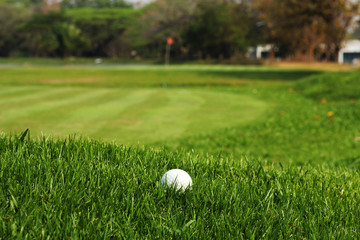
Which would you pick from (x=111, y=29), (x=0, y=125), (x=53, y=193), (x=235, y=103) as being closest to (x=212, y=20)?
(x=111, y=29)

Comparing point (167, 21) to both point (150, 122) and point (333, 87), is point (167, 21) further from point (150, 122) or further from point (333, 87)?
point (150, 122)

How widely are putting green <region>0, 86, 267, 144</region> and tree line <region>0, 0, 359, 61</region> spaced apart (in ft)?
104

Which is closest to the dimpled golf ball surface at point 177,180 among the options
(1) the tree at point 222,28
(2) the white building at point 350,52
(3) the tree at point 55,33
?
(1) the tree at point 222,28

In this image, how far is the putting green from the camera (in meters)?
7.04

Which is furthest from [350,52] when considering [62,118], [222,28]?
[62,118]

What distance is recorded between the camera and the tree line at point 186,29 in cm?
4459

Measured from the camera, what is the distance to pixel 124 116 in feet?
28.2

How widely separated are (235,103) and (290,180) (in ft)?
26.7

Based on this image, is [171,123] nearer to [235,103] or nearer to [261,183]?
[235,103]

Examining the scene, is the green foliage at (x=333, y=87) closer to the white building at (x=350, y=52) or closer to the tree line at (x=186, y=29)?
the tree line at (x=186, y=29)

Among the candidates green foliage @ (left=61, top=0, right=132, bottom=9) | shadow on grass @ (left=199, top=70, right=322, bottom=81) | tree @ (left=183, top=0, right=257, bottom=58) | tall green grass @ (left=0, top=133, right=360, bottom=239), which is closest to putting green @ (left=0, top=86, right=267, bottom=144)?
tall green grass @ (left=0, top=133, right=360, bottom=239)

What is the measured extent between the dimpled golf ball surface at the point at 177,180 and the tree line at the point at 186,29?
128 ft

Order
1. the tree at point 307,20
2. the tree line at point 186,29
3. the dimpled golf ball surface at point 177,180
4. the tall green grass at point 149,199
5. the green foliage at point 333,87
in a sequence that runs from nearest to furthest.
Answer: the tall green grass at point 149,199
the dimpled golf ball surface at point 177,180
the green foliage at point 333,87
the tree at point 307,20
the tree line at point 186,29

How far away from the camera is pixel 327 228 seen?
272 centimetres
